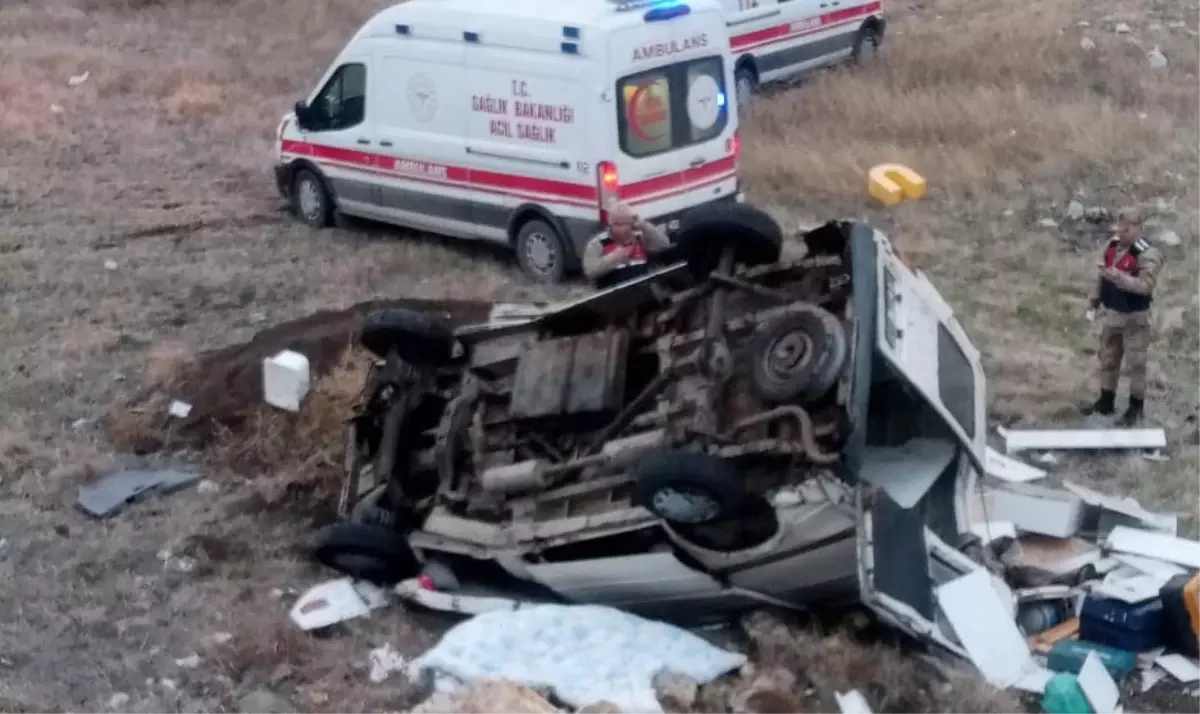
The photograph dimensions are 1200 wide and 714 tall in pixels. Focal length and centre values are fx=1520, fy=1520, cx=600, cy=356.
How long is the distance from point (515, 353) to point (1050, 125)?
9.37 metres

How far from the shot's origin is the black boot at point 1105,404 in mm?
9164

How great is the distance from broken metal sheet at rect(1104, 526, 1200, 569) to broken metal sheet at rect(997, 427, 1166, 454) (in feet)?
4.70

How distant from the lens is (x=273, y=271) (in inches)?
480

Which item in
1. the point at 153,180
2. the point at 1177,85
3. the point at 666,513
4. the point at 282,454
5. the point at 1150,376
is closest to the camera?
the point at 666,513

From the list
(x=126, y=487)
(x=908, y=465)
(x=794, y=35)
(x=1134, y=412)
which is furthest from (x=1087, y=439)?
(x=794, y=35)

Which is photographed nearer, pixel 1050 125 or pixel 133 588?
pixel 133 588

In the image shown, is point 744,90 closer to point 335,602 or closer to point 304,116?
point 304,116

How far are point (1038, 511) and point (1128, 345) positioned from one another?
1981mm

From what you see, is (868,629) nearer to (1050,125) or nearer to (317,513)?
(317,513)

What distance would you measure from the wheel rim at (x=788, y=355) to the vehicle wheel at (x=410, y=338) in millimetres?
2089

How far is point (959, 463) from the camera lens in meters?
6.81

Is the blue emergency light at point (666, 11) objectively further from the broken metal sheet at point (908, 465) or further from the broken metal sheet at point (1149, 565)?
A: the broken metal sheet at point (1149, 565)

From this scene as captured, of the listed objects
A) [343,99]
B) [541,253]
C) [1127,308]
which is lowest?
[541,253]

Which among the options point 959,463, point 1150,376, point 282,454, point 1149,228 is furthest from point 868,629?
point 1149,228
